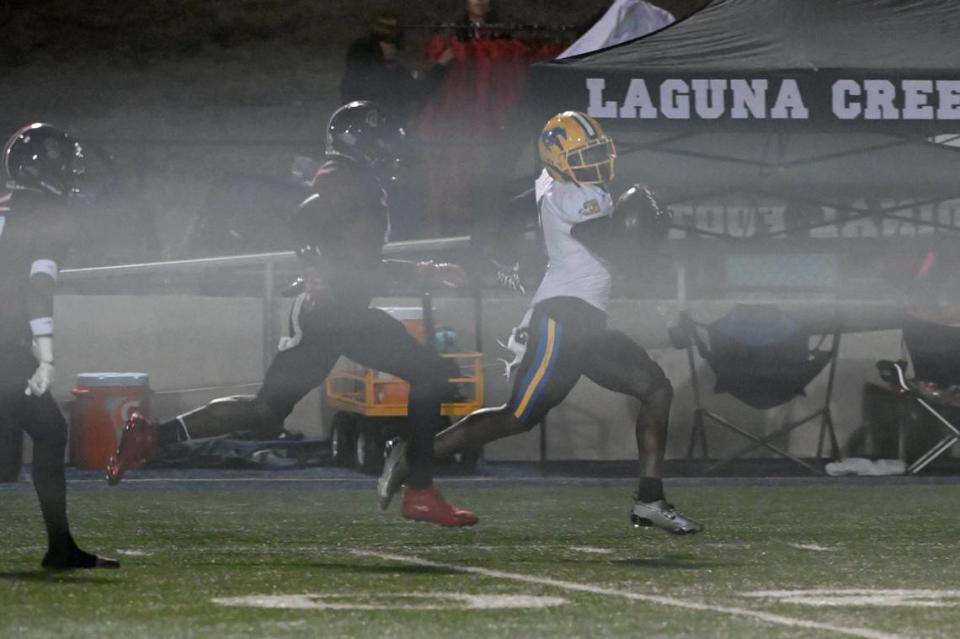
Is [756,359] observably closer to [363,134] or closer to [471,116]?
[471,116]

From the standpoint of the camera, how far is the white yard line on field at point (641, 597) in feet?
16.5

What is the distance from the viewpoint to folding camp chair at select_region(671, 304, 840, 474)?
1096 cm

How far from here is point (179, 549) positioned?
23.6 ft

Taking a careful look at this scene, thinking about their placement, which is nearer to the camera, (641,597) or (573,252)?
(641,597)

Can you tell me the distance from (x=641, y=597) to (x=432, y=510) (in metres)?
1.90

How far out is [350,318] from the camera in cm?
741

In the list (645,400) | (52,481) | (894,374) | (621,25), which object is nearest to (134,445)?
(52,481)

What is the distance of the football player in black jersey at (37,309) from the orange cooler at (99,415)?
4.46m

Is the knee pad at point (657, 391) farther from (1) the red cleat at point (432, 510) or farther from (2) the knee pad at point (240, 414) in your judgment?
(2) the knee pad at point (240, 414)

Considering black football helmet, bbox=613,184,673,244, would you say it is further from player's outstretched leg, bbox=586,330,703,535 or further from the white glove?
the white glove

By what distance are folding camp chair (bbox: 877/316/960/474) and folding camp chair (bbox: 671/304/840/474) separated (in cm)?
38

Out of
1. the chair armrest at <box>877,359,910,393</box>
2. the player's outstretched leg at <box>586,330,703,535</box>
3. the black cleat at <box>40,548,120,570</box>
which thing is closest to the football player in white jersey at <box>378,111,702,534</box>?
the player's outstretched leg at <box>586,330,703,535</box>

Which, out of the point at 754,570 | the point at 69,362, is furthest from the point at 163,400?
the point at 754,570

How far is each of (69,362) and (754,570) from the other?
601 cm
